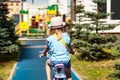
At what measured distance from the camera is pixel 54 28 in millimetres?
7121

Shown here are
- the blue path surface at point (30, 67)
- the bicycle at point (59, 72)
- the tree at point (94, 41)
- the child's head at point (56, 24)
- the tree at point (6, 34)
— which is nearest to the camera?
the bicycle at point (59, 72)

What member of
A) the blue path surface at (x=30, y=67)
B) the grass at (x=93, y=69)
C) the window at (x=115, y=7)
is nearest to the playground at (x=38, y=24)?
the window at (x=115, y=7)

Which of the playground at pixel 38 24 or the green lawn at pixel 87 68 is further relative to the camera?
the playground at pixel 38 24

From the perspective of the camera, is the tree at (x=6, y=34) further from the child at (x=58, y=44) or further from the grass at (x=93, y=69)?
the child at (x=58, y=44)

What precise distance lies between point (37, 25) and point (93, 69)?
59.9 feet

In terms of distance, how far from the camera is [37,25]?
3072 cm

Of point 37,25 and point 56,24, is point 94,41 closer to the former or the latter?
point 56,24

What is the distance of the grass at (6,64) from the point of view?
11.9m

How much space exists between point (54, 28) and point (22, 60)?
829cm

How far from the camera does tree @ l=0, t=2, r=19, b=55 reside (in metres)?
14.7

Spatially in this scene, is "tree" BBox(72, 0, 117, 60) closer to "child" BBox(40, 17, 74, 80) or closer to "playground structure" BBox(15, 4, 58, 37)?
"child" BBox(40, 17, 74, 80)

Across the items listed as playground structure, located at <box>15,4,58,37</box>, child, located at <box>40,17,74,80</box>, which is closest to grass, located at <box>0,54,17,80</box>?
child, located at <box>40,17,74,80</box>

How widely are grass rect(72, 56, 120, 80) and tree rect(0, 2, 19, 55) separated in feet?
7.61

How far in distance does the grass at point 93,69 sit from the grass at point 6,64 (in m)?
2.07
